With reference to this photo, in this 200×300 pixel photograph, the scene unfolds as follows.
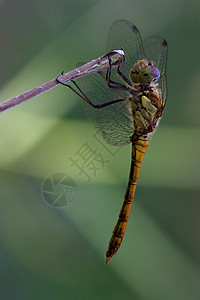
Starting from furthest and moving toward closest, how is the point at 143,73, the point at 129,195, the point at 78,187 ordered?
the point at 78,187 < the point at 129,195 < the point at 143,73

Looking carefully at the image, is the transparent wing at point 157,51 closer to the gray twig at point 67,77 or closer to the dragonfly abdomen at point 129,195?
the dragonfly abdomen at point 129,195

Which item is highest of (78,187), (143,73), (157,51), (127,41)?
(157,51)

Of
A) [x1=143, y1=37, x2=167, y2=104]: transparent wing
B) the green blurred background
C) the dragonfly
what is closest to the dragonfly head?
the dragonfly

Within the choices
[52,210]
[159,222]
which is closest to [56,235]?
[52,210]

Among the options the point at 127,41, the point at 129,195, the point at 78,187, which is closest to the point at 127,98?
the point at 127,41

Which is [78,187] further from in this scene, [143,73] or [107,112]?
Result: [143,73]
